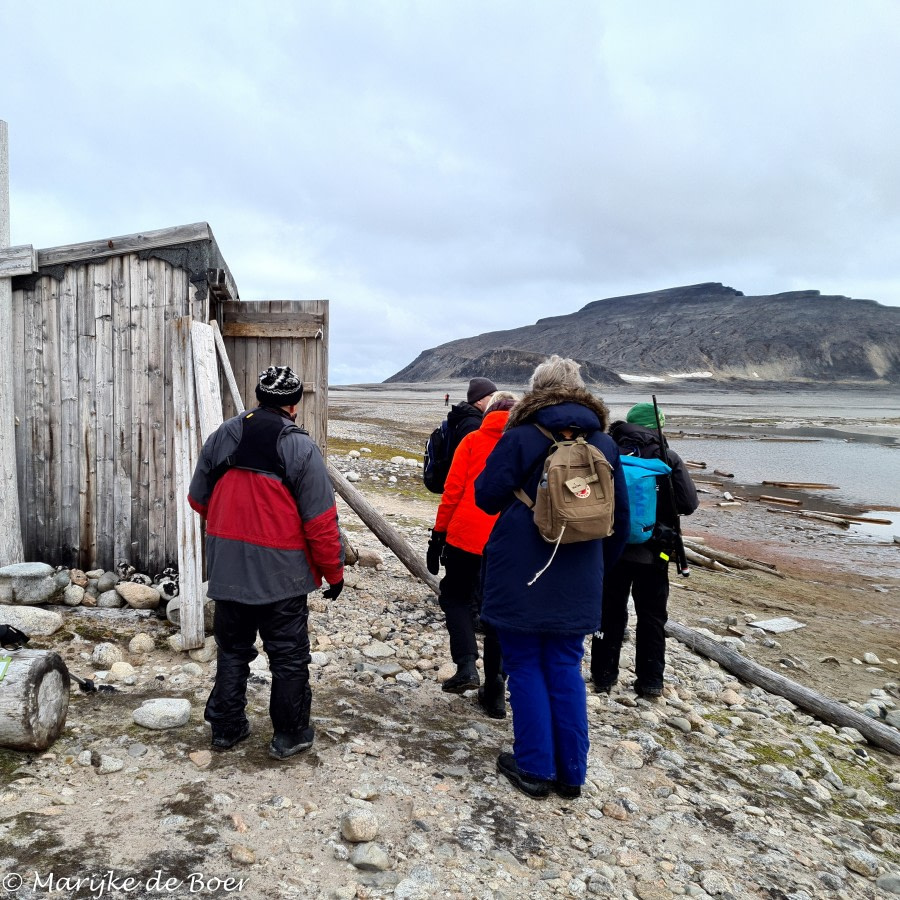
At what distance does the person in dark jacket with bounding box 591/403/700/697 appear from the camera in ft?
16.4

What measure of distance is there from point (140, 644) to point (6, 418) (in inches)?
96.4

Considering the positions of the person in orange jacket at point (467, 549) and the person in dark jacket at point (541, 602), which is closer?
the person in dark jacket at point (541, 602)

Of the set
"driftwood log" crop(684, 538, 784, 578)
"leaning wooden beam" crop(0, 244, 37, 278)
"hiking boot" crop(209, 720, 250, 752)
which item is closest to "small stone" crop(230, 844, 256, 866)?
"hiking boot" crop(209, 720, 250, 752)

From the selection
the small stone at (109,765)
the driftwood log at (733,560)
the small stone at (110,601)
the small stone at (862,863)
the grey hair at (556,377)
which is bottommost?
the driftwood log at (733,560)

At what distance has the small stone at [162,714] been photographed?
12.6 feet

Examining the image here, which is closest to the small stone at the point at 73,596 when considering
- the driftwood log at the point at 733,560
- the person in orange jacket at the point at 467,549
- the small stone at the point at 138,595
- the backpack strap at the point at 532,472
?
the small stone at the point at 138,595

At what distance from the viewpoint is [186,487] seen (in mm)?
5258

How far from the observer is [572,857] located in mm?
3123

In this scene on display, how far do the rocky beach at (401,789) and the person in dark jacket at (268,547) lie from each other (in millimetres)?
289

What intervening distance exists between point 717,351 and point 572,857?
165404 mm

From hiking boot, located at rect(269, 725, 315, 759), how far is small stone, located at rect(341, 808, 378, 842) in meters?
0.69

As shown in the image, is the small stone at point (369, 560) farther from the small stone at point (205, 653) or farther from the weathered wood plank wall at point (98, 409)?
the small stone at point (205, 653)

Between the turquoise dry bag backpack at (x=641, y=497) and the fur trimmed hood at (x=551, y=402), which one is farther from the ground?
the fur trimmed hood at (x=551, y=402)

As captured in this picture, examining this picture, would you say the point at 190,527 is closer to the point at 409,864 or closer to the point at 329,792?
the point at 329,792
